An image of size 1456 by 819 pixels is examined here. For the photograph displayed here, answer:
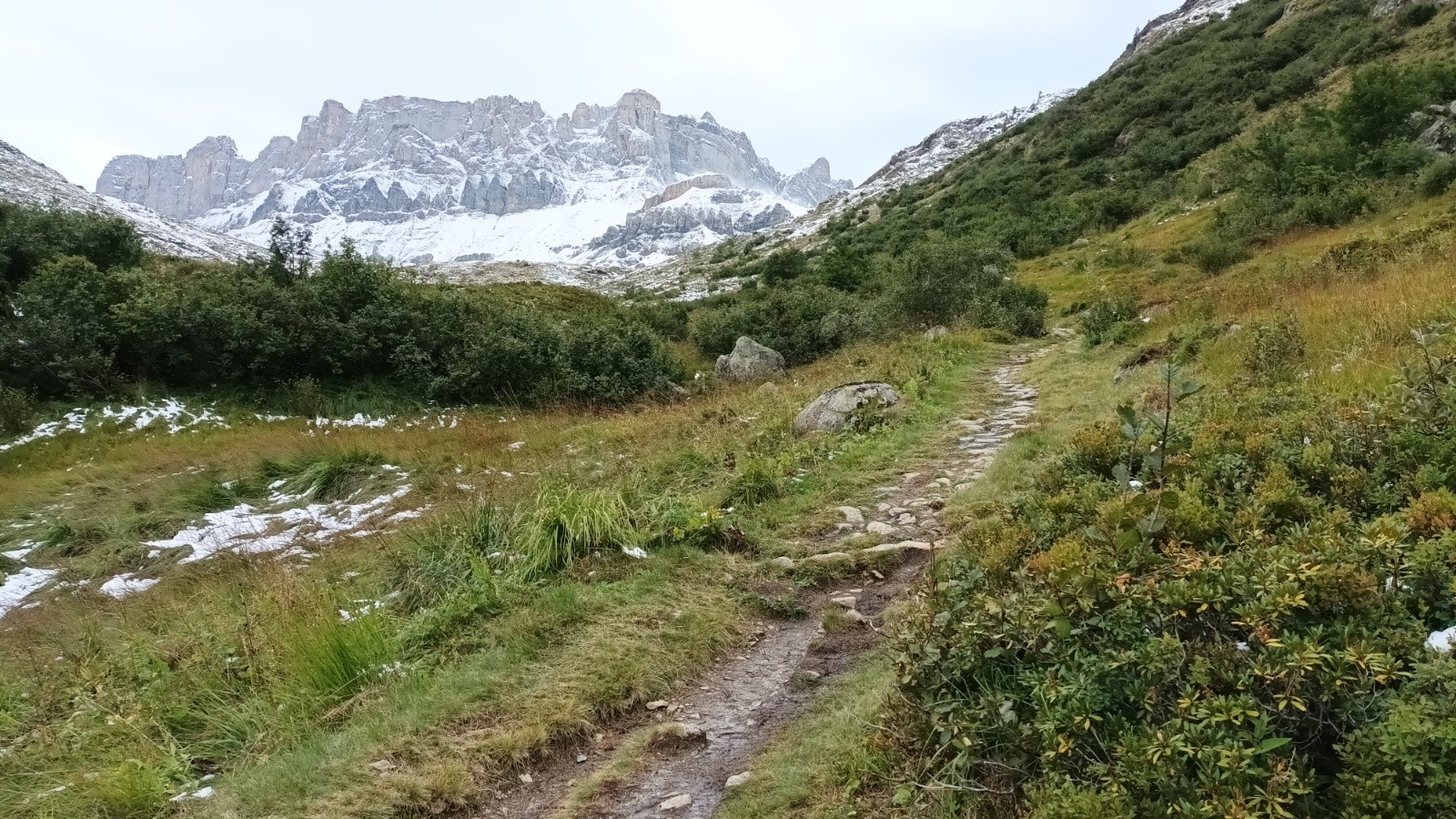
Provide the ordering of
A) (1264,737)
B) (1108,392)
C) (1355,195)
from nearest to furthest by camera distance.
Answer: (1264,737)
(1108,392)
(1355,195)

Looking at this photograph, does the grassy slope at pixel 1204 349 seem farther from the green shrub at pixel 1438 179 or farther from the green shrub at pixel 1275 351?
the green shrub at pixel 1438 179

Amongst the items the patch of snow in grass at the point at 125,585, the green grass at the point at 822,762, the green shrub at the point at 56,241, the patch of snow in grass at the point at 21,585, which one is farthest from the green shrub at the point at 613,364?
the green grass at the point at 822,762

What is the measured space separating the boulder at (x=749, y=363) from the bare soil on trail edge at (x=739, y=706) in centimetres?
1188

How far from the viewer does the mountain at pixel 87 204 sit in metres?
65.9

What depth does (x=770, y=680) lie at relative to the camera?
15.2ft

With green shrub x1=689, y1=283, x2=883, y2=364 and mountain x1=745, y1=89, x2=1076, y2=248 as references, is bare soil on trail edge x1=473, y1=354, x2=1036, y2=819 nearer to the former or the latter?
green shrub x1=689, y1=283, x2=883, y2=364

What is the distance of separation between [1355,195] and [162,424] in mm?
30245

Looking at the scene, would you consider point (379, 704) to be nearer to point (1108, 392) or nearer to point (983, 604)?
point (983, 604)

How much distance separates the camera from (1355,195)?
63.7 ft

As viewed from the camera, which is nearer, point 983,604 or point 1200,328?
point 983,604

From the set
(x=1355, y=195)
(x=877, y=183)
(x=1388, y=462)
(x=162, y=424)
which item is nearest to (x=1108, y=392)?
(x=1388, y=462)

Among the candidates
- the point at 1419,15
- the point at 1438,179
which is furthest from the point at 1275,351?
the point at 1419,15

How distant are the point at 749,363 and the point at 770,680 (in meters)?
14.8

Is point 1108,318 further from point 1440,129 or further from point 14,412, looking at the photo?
point 14,412
